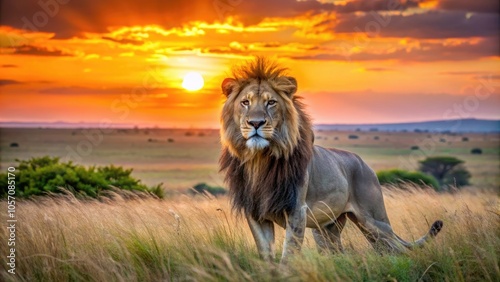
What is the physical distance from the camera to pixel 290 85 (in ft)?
24.9

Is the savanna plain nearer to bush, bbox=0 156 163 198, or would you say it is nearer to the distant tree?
bush, bbox=0 156 163 198

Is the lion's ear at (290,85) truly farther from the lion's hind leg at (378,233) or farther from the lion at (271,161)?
the lion's hind leg at (378,233)

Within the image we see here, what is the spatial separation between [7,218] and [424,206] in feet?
20.3

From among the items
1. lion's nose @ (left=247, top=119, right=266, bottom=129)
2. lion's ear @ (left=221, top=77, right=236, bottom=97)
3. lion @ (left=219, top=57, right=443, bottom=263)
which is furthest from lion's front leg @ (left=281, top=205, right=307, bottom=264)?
lion's ear @ (left=221, top=77, right=236, bottom=97)

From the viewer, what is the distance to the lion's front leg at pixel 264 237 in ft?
24.9

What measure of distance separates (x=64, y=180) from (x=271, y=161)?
998cm

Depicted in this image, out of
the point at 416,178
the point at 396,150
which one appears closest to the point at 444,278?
the point at 416,178

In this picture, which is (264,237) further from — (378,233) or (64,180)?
(64,180)

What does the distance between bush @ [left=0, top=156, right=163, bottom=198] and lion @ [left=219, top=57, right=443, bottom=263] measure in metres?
8.08

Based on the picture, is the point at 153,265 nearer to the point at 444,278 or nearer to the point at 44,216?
the point at 44,216

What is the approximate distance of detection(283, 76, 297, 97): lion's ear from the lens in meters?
7.59

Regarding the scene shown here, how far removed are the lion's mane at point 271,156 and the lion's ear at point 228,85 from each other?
6 centimetres

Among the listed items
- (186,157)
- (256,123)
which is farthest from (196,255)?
(186,157)

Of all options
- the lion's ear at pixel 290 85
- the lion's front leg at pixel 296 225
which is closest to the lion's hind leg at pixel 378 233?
the lion's front leg at pixel 296 225
